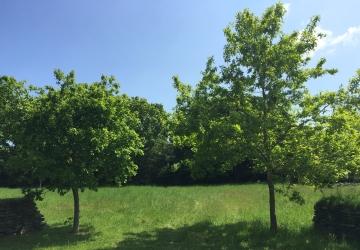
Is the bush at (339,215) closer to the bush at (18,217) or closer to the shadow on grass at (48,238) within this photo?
the shadow on grass at (48,238)

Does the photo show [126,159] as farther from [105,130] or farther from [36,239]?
[36,239]

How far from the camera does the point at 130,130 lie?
20.7m

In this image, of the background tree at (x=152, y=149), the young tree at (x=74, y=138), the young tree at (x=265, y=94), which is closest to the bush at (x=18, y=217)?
the young tree at (x=74, y=138)

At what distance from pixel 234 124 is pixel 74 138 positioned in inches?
261

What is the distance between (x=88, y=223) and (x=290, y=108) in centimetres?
1161

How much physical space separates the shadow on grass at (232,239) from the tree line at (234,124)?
46.1 inches

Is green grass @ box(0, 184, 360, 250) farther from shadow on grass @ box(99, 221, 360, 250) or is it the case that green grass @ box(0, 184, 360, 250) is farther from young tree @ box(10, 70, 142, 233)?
young tree @ box(10, 70, 142, 233)

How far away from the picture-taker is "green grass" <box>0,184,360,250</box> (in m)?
16.8

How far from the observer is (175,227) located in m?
21.8

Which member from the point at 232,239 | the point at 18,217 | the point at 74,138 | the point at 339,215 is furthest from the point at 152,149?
the point at 339,215

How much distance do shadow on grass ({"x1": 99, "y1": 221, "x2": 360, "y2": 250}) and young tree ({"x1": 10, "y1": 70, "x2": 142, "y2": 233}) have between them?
10.4 ft

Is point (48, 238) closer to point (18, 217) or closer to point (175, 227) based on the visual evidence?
point (18, 217)

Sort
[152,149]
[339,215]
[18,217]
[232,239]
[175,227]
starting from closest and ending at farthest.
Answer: [339,215], [232,239], [18,217], [175,227], [152,149]

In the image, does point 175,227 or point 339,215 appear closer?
point 339,215
